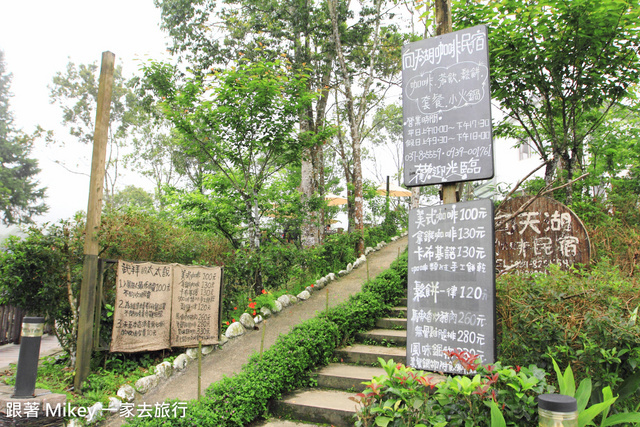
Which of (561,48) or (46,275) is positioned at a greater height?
(561,48)

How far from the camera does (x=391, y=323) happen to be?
681 centimetres

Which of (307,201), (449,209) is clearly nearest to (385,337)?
(449,209)

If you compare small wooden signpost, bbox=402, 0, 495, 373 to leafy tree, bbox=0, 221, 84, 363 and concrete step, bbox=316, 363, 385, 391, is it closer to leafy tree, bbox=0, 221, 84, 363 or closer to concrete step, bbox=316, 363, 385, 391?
concrete step, bbox=316, 363, 385, 391

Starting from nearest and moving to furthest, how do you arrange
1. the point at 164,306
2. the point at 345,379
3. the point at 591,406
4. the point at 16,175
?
the point at 591,406
the point at 345,379
the point at 164,306
the point at 16,175

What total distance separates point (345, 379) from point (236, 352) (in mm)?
1834

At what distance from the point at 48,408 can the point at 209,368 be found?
194cm

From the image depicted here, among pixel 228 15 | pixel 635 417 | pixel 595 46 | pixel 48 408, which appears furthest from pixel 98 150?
pixel 228 15

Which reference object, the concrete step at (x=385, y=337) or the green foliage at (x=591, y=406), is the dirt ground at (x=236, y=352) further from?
the green foliage at (x=591, y=406)

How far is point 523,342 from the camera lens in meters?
3.59

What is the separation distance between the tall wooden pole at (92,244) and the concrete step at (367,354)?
332cm

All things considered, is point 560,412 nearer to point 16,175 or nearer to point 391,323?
point 391,323

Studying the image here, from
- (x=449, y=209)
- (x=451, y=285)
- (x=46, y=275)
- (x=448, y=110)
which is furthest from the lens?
(x=46, y=275)

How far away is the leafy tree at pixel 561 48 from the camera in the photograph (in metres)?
6.11

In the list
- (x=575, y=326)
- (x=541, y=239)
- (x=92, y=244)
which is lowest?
(x=575, y=326)
